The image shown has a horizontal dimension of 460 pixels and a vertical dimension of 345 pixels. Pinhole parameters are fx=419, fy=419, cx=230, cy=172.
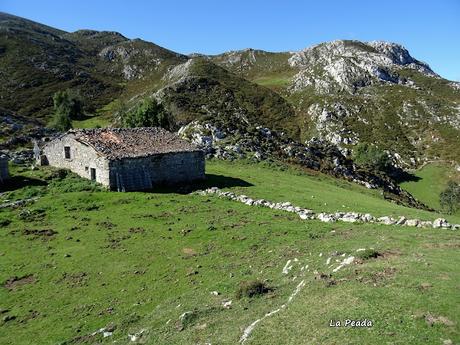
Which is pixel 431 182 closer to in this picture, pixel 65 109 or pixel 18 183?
pixel 65 109

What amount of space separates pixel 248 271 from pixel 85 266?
Answer: 9.69 m

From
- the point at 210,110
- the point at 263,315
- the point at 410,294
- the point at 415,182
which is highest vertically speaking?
the point at 210,110

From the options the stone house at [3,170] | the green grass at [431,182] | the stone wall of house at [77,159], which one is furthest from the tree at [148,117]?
the green grass at [431,182]

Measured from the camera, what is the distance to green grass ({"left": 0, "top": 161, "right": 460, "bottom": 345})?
13883 millimetres

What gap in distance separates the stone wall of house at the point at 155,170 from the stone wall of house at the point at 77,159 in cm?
115

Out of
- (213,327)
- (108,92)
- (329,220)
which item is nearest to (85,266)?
(213,327)

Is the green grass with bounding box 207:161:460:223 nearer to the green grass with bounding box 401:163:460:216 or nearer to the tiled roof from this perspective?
the tiled roof

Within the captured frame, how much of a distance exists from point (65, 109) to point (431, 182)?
8437 centimetres

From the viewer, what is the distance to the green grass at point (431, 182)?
282 feet

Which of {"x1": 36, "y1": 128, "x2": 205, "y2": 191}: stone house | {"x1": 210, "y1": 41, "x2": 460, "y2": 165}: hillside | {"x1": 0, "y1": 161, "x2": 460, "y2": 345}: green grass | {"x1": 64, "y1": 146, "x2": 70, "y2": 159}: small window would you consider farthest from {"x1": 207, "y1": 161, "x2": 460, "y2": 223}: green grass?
{"x1": 210, "y1": 41, "x2": 460, "y2": 165}: hillside

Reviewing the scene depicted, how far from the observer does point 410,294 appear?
1421cm

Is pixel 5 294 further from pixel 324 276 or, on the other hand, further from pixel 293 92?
pixel 293 92

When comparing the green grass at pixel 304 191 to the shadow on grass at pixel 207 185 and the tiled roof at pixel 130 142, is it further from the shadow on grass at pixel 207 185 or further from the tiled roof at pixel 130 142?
the tiled roof at pixel 130 142

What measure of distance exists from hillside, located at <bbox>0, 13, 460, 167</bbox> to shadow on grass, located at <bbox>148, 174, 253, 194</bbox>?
41.8 meters
